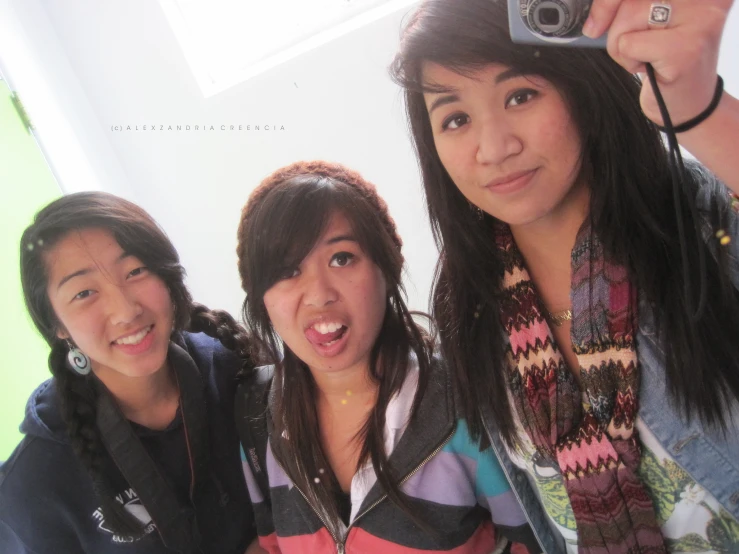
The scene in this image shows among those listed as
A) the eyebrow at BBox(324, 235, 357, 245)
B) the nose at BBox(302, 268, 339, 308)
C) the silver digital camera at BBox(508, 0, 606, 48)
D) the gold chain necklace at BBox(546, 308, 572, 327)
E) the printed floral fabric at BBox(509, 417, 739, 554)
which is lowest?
the printed floral fabric at BBox(509, 417, 739, 554)

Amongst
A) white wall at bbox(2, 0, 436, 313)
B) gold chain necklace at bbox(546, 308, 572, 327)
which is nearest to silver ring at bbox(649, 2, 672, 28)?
gold chain necklace at bbox(546, 308, 572, 327)

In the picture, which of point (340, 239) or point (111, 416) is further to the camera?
point (111, 416)

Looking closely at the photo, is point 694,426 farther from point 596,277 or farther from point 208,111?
point 208,111

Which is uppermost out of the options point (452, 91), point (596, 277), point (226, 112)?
point (226, 112)

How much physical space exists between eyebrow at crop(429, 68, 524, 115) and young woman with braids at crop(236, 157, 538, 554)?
282 mm

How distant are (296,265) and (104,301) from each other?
15.7 inches

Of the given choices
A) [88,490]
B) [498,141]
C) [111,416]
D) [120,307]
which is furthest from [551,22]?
[88,490]

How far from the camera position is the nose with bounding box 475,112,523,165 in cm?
64

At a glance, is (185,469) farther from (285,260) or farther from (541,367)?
(541,367)

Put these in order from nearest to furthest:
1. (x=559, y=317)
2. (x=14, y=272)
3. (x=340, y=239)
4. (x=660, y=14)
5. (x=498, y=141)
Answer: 1. (x=660, y=14)
2. (x=498, y=141)
3. (x=559, y=317)
4. (x=340, y=239)
5. (x=14, y=272)

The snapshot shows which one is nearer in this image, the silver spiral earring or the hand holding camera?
the hand holding camera

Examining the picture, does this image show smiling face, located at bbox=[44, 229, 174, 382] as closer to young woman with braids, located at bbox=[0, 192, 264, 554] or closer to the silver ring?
young woman with braids, located at bbox=[0, 192, 264, 554]

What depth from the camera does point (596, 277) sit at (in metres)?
0.71

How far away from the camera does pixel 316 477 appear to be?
98cm
